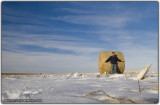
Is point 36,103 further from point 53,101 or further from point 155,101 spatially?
point 155,101

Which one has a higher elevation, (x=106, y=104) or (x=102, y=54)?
(x=102, y=54)

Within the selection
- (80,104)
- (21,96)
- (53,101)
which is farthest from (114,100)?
(21,96)

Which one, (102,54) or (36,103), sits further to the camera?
(102,54)

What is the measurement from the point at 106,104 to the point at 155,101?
548 mm

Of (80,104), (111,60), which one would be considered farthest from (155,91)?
(111,60)

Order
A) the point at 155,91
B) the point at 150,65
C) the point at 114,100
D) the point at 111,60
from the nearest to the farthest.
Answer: the point at 114,100 < the point at 155,91 < the point at 150,65 < the point at 111,60

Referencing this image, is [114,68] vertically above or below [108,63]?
below

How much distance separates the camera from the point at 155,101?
2.25m

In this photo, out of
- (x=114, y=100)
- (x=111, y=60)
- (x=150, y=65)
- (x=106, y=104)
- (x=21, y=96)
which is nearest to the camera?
(x=106, y=104)

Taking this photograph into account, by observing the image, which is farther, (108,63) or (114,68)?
(108,63)

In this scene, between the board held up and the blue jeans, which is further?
the board held up

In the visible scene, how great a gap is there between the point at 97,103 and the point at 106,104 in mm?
93

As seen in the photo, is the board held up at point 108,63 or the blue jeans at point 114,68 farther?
the board held up at point 108,63

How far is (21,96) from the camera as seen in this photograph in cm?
256
